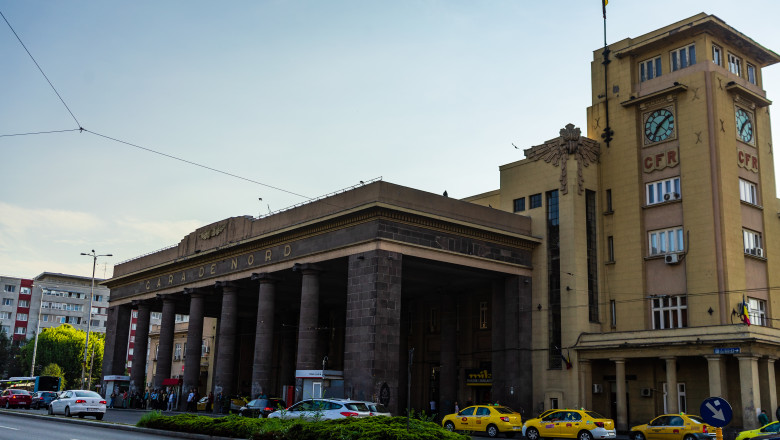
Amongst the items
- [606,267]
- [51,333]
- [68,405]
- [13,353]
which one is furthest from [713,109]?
[13,353]

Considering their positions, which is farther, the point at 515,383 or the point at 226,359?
the point at 226,359

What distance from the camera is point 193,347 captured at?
176 ft

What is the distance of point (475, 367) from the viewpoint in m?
49.4

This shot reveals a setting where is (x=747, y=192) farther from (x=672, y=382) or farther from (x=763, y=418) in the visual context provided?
(x=763, y=418)

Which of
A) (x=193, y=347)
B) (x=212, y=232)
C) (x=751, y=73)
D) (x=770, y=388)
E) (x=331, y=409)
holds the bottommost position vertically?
(x=331, y=409)

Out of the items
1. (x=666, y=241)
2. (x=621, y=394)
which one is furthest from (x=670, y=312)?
(x=621, y=394)

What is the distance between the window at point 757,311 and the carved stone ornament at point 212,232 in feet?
113

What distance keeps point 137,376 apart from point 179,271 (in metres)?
10.1

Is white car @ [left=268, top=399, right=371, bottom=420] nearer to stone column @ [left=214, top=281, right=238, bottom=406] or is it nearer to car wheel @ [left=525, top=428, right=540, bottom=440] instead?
car wheel @ [left=525, top=428, right=540, bottom=440]

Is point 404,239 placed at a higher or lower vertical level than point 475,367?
higher

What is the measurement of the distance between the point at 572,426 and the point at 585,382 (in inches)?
433

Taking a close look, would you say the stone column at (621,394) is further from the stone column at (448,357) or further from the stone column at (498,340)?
the stone column at (448,357)

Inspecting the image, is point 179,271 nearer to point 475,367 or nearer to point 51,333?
point 475,367

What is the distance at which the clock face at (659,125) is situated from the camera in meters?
43.5
